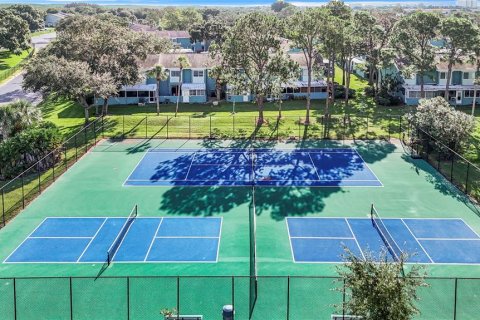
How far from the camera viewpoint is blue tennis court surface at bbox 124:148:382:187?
1555 inches

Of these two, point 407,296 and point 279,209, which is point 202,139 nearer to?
point 279,209

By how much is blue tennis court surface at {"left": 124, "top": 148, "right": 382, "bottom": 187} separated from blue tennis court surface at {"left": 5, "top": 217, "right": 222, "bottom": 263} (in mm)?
7086

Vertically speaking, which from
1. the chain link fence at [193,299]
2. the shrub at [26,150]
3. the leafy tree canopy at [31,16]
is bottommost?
the chain link fence at [193,299]

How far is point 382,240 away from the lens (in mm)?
29984

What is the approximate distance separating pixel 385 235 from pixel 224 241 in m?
8.83

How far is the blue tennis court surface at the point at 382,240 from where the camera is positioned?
28.2m

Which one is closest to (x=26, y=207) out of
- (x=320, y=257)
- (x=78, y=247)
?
(x=78, y=247)

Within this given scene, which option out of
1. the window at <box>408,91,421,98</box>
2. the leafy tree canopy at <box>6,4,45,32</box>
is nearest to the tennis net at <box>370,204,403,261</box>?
the window at <box>408,91,421,98</box>

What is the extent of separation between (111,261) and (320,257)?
10483mm

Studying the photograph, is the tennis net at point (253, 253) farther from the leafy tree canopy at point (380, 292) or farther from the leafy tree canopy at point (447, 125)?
the leafy tree canopy at point (447, 125)

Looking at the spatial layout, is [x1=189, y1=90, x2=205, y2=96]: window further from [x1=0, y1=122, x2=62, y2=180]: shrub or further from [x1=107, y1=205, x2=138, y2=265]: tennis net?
[x1=107, y1=205, x2=138, y2=265]: tennis net

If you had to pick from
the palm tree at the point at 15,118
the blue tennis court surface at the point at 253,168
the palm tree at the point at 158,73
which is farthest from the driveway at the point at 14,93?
the blue tennis court surface at the point at 253,168

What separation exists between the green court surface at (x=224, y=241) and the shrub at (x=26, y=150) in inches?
96.7

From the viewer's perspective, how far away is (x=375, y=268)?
57.5 ft
